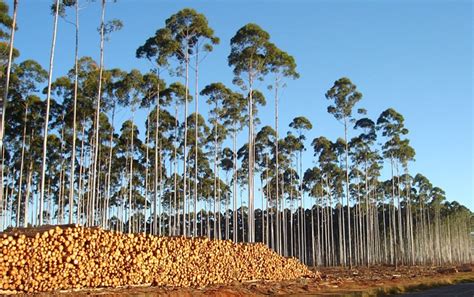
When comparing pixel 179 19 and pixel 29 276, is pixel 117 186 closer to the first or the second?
pixel 179 19

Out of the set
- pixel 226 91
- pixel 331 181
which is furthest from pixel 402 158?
pixel 226 91

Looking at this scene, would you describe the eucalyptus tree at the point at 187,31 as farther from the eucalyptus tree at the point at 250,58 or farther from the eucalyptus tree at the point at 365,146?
the eucalyptus tree at the point at 365,146

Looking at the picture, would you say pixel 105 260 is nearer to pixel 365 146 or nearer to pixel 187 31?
pixel 187 31

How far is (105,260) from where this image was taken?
57.9 ft

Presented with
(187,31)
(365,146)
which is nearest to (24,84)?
(187,31)

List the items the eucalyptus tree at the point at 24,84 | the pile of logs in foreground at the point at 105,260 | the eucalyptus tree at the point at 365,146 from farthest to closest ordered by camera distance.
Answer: the eucalyptus tree at the point at 365,146 → the eucalyptus tree at the point at 24,84 → the pile of logs in foreground at the point at 105,260

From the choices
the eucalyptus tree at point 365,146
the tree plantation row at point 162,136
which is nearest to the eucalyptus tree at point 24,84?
the tree plantation row at point 162,136

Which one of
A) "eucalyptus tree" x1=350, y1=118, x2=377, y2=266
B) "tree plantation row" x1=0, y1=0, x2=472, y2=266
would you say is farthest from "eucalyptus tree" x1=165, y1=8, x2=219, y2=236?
"eucalyptus tree" x1=350, y1=118, x2=377, y2=266

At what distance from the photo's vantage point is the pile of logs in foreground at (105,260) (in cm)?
1518

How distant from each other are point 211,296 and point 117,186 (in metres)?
47.4

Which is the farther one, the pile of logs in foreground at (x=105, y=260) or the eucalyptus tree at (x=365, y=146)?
the eucalyptus tree at (x=365, y=146)

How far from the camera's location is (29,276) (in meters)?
15.3

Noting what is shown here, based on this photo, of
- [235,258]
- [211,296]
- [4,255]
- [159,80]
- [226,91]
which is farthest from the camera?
[226,91]

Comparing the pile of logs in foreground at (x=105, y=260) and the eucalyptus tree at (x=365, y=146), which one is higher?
the eucalyptus tree at (x=365, y=146)
